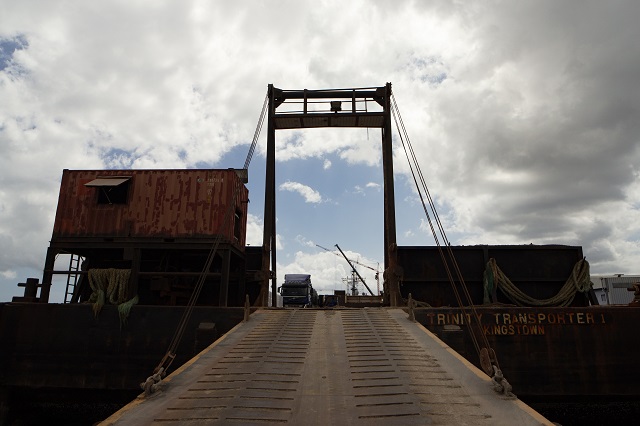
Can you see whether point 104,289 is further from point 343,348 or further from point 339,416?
point 339,416

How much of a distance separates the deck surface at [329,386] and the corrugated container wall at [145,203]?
296 inches

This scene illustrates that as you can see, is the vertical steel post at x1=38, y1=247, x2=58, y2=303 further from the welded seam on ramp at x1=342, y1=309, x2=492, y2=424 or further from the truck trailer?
the truck trailer

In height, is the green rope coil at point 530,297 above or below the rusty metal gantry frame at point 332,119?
below

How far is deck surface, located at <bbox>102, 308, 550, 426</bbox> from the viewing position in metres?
4.44

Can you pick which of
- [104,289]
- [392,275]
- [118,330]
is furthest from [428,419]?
[104,289]

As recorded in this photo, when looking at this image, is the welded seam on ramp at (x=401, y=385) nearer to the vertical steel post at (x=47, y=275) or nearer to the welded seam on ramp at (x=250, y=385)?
the welded seam on ramp at (x=250, y=385)

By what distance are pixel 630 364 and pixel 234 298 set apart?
13145mm

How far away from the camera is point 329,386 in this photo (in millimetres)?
5258

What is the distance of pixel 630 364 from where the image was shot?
9672 millimetres

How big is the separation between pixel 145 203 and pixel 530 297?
566 inches

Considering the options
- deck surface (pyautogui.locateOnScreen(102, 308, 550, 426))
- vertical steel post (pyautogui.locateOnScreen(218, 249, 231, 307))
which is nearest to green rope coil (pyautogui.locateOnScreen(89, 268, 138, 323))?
vertical steel post (pyautogui.locateOnScreen(218, 249, 231, 307))

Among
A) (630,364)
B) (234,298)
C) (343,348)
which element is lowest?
(630,364)

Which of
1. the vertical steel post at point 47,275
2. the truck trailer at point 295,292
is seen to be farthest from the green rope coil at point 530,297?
the vertical steel post at point 47,275

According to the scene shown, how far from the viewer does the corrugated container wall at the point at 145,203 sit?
14.2 m
